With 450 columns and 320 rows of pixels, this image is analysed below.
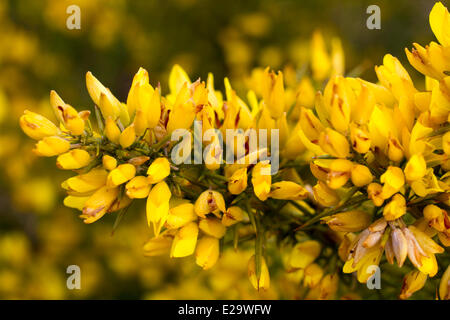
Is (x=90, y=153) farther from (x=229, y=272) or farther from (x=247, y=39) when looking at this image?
(x=247, y=39)

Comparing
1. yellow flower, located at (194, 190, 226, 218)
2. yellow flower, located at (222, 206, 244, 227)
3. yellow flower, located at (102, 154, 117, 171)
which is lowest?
yellow flower, located at (222, 206, 244, 227)

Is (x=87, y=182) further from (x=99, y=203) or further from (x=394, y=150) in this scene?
(x=394, y=150)

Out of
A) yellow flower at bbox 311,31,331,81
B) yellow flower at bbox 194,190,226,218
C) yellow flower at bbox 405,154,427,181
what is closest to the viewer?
yellow flower at bbox 405,154,427,181

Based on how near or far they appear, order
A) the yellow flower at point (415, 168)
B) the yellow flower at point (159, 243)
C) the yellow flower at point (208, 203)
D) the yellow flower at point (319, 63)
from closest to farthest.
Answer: the yellow flower at point (415, 168) < the yellow flower at point (208, 203) < the yellow flower at point (159, 243) < the yellow flower at point (319, 63)

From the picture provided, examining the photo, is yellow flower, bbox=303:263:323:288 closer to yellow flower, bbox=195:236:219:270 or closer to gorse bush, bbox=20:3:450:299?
gorse bush, bbox=20:3:450:299

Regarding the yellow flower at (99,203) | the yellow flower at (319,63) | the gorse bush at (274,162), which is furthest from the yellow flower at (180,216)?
the yellow flower at (319,63)

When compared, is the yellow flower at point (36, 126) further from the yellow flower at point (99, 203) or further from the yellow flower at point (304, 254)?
the yellow flower at point (304, 254)

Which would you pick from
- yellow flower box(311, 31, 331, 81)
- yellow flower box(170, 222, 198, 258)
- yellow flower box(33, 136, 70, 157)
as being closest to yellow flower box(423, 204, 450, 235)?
yellow flower box(170, 222, 198, 258)
